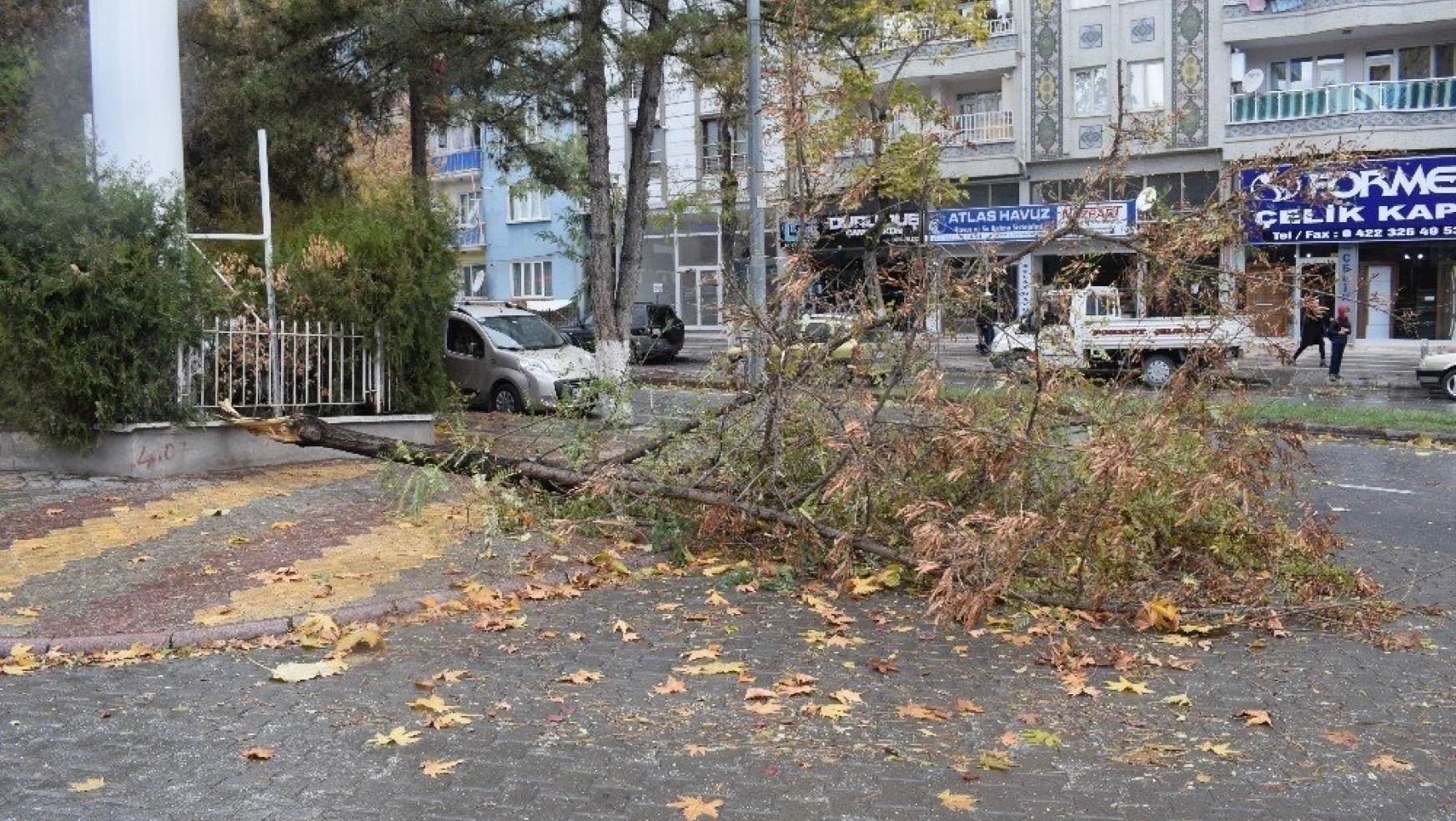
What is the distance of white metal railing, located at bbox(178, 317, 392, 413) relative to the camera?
12156mm

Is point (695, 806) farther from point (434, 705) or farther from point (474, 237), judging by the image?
point (474, 237)

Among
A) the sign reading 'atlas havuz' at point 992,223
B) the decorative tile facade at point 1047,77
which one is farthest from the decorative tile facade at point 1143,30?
the sign reading 'atlas havuz' at point 992,223

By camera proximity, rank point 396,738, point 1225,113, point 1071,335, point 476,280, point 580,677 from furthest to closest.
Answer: point 476,280, point 1225,113, point 1071,335, point 580,677, point 396,738

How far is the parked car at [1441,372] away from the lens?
76.6 ft

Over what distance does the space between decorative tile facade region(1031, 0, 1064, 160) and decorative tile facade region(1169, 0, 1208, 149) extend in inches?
117

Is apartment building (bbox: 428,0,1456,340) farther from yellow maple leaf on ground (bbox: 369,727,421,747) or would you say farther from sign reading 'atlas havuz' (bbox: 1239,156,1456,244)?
yellow maple leaf on ground (bbox: 369,727,421,747)

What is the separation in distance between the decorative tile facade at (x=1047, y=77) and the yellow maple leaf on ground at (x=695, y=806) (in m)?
33.7

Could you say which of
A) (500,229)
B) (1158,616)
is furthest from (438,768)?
(500,229)

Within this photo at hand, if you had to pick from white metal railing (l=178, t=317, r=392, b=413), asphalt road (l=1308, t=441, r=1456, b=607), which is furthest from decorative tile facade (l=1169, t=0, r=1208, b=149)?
white metal railing (l=178, t=317, r=392, b=413)

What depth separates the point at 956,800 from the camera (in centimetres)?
489

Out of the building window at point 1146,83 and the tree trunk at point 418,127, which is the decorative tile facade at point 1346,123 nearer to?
the building window at point 1146,83

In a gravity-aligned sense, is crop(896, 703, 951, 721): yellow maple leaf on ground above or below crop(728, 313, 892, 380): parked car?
below

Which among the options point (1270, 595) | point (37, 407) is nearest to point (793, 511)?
point (1270, 595)

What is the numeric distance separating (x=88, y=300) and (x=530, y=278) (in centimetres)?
4028
